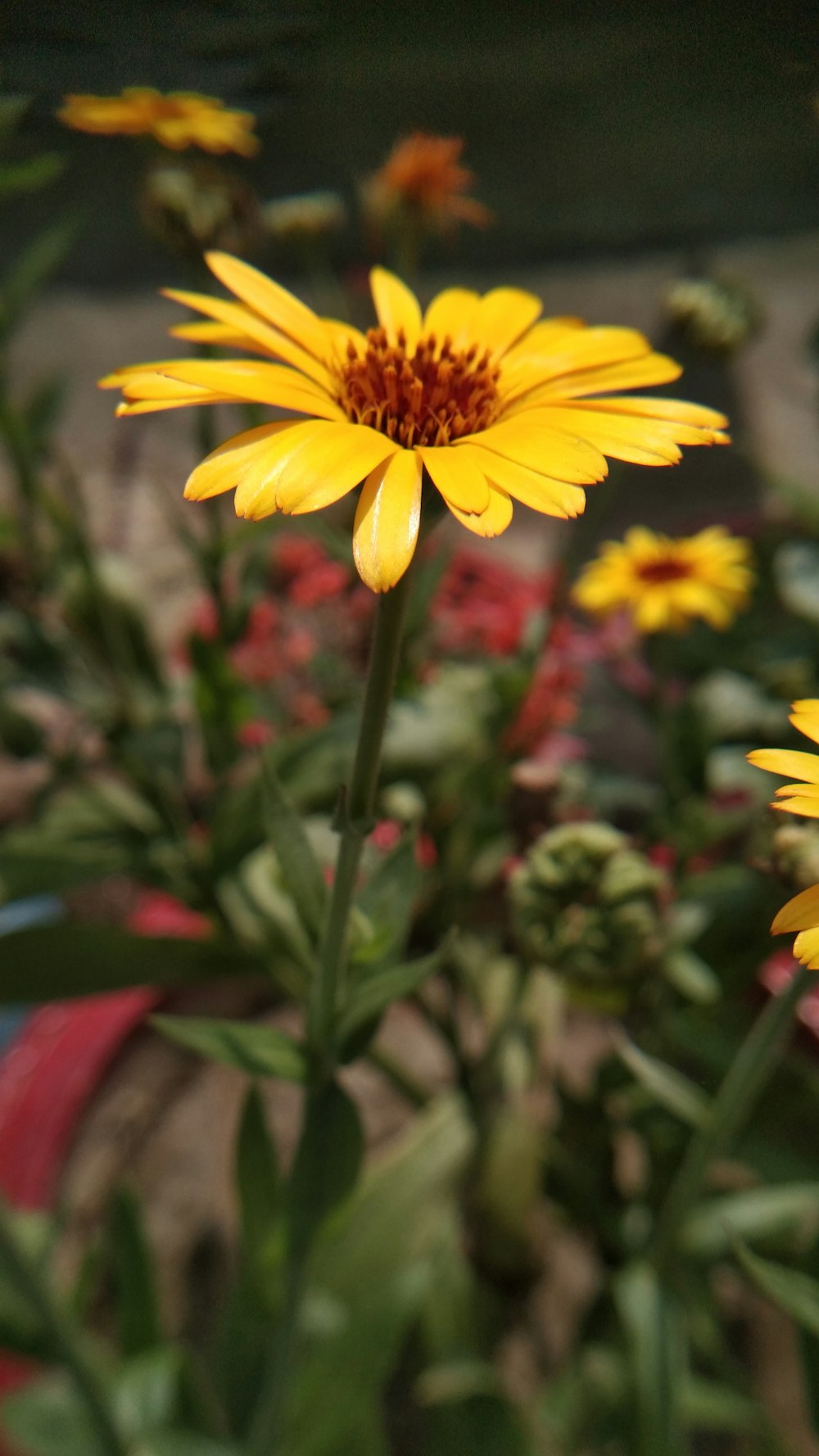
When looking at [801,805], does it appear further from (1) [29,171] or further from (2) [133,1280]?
(2) [133,1280]

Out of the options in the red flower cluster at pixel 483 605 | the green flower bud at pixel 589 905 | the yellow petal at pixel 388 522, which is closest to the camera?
the yellow petal at pixel 388 522

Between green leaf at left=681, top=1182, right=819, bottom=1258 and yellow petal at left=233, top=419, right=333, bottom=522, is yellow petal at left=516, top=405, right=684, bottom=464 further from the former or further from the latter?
green leaf at left=681, top=1182, right=819, bottom=1258

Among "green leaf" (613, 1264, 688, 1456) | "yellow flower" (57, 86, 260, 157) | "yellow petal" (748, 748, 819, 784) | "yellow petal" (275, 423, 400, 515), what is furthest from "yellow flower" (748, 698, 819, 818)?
"green leaf" (613, 1264, 688, 1456)

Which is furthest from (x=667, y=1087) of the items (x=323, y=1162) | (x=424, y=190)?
(x=424, y=190)

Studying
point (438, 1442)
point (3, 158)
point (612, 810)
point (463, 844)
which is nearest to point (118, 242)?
point (3, 158)

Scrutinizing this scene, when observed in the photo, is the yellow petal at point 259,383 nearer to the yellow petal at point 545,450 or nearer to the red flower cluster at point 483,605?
the yellow petal at point 545,450

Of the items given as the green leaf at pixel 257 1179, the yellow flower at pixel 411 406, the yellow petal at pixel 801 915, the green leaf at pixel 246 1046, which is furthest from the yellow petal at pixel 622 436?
the green leaf at pixel 257 1179
